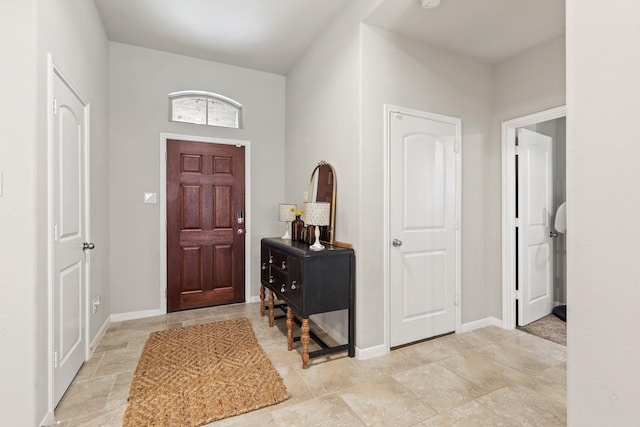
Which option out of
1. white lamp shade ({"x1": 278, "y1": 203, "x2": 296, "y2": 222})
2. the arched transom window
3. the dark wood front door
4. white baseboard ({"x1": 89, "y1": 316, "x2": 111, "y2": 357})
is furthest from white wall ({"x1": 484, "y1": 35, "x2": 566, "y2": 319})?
white baseboard ({"x1": 89, "y1": 316, "x2": 111, "y2": 357})

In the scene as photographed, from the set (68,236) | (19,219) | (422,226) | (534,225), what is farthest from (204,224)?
(534,225)

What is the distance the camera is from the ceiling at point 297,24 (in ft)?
7.73

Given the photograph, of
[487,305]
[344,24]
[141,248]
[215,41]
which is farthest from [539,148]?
[141,248]

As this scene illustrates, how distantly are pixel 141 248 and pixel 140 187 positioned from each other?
679mm

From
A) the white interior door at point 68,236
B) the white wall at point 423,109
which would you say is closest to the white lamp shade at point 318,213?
the white wall at point 423,109

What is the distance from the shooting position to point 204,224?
11.9ft

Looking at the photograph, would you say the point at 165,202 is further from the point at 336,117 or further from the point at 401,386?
the point at 401,386

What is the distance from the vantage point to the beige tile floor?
1.74 m

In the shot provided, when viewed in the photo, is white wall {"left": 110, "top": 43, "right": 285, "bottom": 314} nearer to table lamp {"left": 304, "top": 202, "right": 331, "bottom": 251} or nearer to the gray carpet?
table lamp {"left": 304, "top": 202, "right": 331, "bottom": 251}

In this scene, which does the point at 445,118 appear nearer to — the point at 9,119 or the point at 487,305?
the point at 487,305

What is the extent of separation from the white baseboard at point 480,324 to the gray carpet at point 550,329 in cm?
24

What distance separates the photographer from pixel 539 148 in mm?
3238

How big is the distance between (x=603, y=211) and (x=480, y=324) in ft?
8.63

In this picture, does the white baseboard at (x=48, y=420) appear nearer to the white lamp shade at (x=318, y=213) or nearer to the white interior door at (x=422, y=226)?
the white lamp shade at (x=318, y=213)
